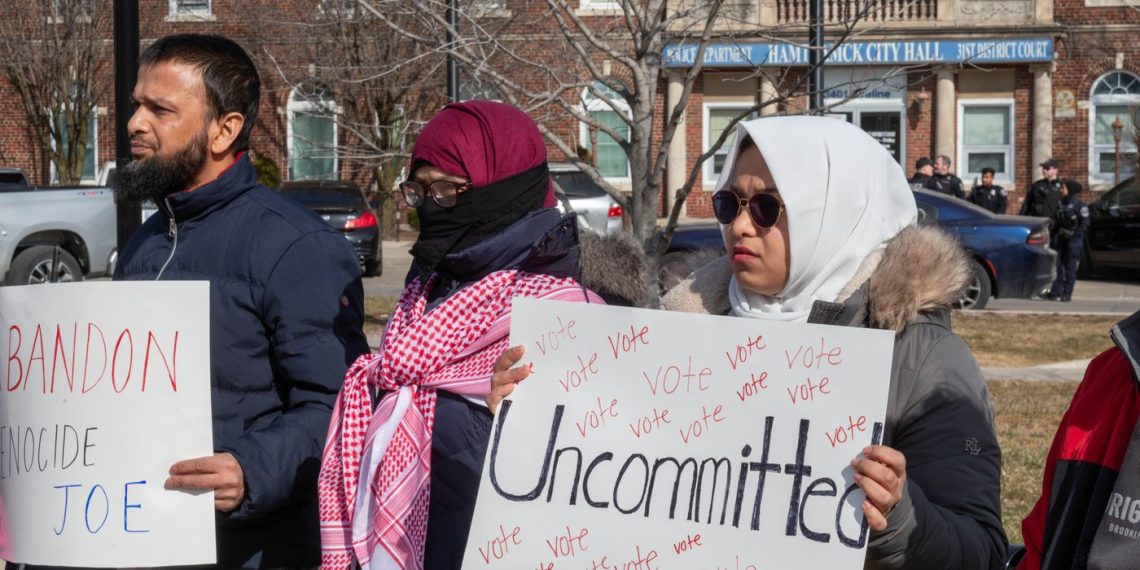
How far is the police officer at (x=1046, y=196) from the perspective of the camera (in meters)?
19.4

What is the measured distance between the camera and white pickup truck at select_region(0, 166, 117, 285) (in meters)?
15.3

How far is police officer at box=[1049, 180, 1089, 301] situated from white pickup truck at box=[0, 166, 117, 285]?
1163 centimetres

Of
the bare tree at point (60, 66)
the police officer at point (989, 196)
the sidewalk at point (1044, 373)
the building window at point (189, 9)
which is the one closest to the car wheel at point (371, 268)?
the police officer at point (989, 196)

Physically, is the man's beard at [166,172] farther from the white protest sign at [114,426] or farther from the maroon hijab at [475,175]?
the maroon hijab at [475,175]

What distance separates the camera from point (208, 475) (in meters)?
2.81

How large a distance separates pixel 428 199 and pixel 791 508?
1.08 meters

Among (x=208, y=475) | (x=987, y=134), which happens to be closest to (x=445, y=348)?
(x=208, y=475)

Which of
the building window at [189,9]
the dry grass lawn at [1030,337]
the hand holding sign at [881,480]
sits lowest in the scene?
the dry grass lawn at [1030,337]

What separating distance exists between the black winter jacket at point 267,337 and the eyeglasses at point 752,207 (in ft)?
3.05

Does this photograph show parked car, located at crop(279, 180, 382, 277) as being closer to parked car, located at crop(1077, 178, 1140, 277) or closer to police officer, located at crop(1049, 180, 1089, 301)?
police officer, located at crop(1049, 180, 1089, 301)

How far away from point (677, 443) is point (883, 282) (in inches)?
18.0

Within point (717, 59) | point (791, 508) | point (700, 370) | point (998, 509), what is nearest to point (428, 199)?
point (700, 370)

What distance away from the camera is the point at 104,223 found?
1599 centimetres

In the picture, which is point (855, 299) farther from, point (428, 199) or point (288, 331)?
point (288, 331)
